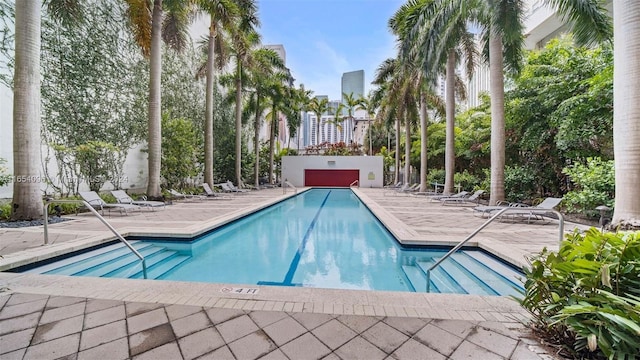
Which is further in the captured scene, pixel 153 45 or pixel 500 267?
pixel 153 45

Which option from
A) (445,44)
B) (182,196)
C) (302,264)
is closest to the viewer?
(302,264)

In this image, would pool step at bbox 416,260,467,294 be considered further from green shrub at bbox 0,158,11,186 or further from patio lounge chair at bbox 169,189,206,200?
patio lounge chair at bbox 169,189,206,200

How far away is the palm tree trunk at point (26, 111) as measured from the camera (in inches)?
261

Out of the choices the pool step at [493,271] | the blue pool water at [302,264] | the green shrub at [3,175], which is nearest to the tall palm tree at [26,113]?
the green shrub at [3,175]

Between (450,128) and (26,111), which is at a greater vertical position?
(450,128)

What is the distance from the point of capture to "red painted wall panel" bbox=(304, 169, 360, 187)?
27.1m

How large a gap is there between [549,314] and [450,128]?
13.0m

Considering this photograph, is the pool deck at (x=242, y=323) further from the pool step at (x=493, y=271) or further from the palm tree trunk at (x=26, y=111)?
the palm tree trunk at (x=26, y=111)

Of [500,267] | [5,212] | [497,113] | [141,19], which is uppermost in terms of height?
[141,19]

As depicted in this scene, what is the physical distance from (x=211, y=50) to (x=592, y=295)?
16401 millimetres

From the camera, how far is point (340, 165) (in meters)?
27.0

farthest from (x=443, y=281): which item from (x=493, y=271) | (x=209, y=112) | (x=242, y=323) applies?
(x=209, y=112)

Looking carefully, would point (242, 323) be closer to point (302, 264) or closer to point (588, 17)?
point (302, 264)

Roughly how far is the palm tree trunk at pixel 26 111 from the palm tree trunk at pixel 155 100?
3704 millimetres
